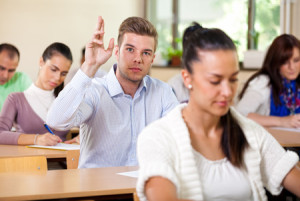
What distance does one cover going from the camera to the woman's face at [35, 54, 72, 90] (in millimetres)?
3699

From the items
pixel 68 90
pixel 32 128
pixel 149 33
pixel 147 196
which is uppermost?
pixel 149 33

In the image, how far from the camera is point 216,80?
1447 mm

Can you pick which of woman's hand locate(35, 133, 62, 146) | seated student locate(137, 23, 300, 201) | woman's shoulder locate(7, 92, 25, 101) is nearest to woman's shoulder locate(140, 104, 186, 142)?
seated student locate(137, 23, 300, 201)

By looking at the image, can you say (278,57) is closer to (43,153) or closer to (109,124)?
(109,124)

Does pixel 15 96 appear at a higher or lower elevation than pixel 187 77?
lower

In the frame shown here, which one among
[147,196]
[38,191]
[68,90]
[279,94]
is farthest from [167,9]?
[147,196]

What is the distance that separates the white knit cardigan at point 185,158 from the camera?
4.62 ft

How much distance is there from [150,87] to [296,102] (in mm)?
1627

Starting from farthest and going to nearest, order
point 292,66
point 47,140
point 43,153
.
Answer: point 292,66 → point 47,140 → point 43,153

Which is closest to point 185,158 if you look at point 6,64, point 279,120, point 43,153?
point 43,153

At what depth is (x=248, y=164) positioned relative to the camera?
5.12 feet

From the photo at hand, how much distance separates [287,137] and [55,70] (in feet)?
5.55

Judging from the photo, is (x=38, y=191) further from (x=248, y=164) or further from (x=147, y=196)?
(x=248, y=164)

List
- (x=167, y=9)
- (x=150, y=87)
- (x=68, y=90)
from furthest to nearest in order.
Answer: (x=167, y=9) < (x=150, y=87) < (x=68, y=90)
